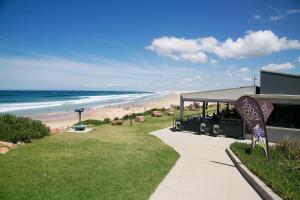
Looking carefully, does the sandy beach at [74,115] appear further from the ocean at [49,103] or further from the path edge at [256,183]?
the path edge at [256,183]

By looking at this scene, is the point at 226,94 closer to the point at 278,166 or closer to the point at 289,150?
the point at 289,150

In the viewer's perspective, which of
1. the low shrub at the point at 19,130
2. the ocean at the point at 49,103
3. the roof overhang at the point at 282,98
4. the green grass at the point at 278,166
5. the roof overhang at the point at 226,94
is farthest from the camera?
the ocean at the point at 49,103

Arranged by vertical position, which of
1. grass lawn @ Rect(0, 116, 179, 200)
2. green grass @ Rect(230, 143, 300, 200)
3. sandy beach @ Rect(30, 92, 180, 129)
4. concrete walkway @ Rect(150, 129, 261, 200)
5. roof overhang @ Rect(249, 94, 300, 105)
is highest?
roof overhang @ Rect(249, 94, 300, 105)

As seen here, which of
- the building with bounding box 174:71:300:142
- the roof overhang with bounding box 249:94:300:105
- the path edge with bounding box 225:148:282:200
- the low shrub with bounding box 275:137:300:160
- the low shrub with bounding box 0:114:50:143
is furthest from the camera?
the building with bounding box 174:71:300:142

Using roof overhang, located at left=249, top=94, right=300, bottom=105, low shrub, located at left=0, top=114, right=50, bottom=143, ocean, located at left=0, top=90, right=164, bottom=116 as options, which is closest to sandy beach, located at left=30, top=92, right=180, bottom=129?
ocean, located at left=0, top=90, right=164, bottom=116

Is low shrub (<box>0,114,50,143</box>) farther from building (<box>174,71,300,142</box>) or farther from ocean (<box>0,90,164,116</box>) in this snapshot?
ocean (<box>0,90,164,116</box>)

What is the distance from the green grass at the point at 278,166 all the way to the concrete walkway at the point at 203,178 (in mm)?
497

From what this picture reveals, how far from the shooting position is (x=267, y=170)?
9.05m

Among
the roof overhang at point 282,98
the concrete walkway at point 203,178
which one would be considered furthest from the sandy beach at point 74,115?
the roof overhang at point 282,98

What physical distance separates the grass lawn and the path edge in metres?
2.31

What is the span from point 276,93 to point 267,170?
9.77 metres

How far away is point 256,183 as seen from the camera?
823cm

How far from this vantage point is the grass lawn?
7668mm

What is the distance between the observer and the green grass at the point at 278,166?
24.6 feet
